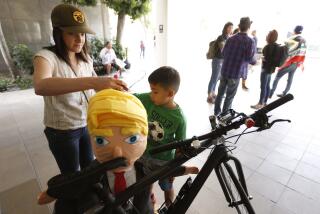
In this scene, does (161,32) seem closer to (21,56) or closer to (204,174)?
(21,56)

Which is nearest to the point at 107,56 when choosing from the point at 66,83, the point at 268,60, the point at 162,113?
the point at 268,60

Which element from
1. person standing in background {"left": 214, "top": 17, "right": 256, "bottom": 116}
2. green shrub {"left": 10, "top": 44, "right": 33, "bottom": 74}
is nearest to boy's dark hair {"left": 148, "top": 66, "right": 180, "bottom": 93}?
person standing in background {"left": 214, "top": 17, "right": 256, "bottom": 116}

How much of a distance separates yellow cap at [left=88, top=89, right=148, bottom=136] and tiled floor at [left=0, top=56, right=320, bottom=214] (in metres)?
1.36

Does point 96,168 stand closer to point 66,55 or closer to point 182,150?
point 182,150

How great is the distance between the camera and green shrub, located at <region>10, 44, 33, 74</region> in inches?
216

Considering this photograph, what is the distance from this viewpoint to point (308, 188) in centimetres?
190

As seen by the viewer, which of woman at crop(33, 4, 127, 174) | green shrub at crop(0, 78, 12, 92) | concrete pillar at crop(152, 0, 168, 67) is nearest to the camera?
woman at crop(33, 4, 127, 174)

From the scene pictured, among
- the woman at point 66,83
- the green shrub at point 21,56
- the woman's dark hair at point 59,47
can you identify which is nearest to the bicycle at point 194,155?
the woman at point 66,83

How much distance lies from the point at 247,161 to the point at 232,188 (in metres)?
1.45

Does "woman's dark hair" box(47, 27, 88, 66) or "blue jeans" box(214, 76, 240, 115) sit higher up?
"woman's dark hair" box(47, 27, 88, 66)

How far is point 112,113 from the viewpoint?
572 millimetres

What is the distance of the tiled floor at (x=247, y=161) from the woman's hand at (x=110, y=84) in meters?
1.35

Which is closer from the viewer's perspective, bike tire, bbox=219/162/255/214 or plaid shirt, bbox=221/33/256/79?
bike tire, bbox=219/162/255/214

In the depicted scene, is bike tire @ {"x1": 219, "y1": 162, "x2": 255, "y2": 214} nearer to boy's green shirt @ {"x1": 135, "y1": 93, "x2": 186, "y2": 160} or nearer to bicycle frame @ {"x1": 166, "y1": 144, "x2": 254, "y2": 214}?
bicycle frame @ {"x1": 166, "y1": 144, "x2": 254, "y2": 214}
